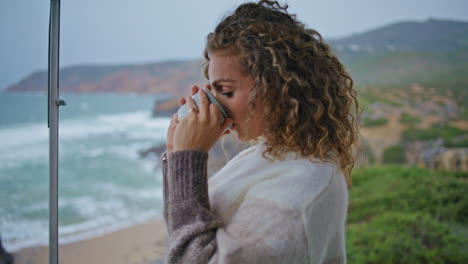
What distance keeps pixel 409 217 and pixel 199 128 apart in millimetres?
2685

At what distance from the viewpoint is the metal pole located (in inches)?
40.2

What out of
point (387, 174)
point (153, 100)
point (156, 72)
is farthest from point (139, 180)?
point (387, 174)

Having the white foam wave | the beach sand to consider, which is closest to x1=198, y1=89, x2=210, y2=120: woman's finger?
the beach sand

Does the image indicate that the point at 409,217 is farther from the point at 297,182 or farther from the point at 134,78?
the point at 134,78

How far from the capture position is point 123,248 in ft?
11.9

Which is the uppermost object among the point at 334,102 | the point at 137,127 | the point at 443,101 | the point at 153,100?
the point at 334,102

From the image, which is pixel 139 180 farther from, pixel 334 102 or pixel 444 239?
pixel 334 102

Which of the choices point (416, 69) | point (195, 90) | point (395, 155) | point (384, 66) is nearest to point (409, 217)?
point (395, 155)

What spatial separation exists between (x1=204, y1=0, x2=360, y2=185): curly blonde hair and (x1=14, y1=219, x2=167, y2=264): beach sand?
119 inches

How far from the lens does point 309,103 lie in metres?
0.77

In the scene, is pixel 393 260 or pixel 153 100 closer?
pixel 393 260

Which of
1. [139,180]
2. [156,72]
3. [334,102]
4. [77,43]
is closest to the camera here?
[334,102]

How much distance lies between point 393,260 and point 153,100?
341cm

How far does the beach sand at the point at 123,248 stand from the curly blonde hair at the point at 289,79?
3013mm
